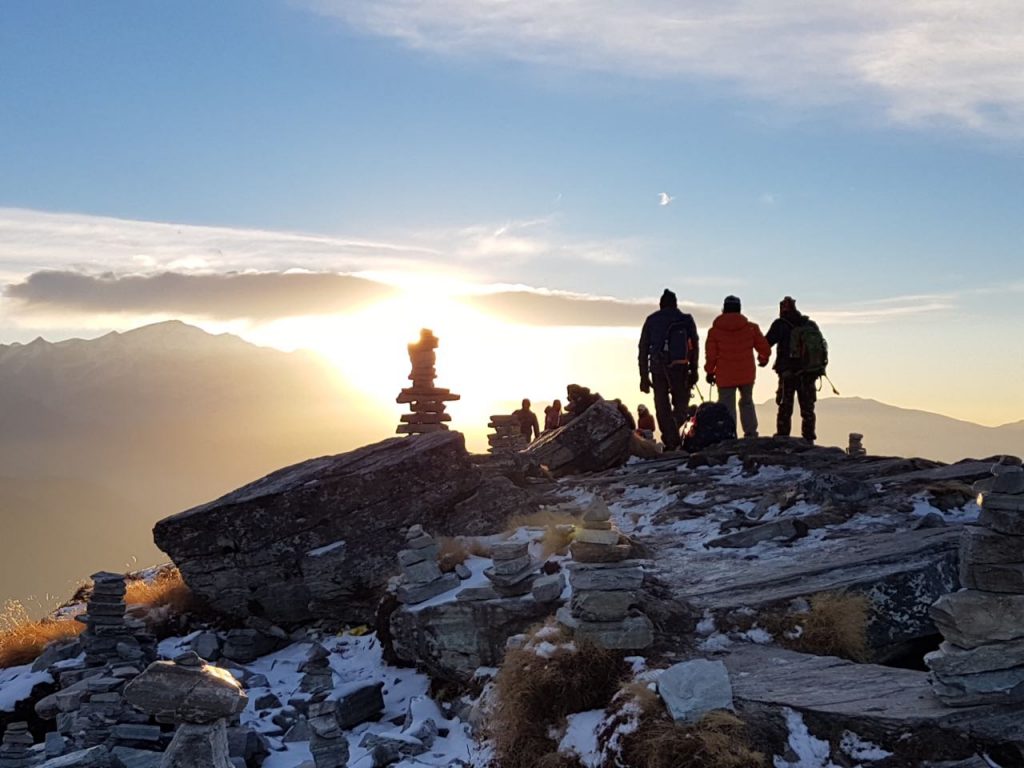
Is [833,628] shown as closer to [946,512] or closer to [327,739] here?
[946,512]

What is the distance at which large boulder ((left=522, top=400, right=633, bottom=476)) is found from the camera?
2325 centimetres

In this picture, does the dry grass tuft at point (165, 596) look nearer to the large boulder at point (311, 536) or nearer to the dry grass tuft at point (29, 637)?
the large boulder at point (311, 536)

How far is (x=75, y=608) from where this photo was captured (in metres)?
21.5

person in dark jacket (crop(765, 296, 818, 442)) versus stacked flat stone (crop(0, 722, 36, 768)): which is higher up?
person in dark jacket (crop(765, 296, 818, 442))

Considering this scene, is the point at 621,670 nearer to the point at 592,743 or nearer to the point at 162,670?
the point at 592,743

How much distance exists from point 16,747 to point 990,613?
14.4 m

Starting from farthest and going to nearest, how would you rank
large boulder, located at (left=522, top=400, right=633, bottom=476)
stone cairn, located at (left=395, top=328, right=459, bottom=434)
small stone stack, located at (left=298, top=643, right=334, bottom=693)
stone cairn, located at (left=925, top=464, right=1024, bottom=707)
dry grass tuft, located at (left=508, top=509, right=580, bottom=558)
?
stone cairn, located at (left=395, top=328, right=459, bottom=434), large boulder, located at (left=522, top=400, right=633, bottom=476), small stone stack, located at (left=298, top=643, right=334, bottom=693), dry grass tuft, located at (left=508, top=509, right=580, bottom=558), stone cairn, located at (left=925, top=464, right=1024, bottom=707)

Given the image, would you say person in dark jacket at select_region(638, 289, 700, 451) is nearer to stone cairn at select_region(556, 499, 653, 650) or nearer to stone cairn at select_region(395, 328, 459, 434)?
stone cairn at select_region(395, 328, 459, 434)

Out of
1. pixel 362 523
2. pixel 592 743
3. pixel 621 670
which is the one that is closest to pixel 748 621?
pixel 621 670

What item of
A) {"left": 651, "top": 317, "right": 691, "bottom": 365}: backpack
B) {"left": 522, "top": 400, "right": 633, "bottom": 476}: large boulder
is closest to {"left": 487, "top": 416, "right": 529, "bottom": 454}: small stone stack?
{"left": 522, "top": 400, "right": 633, "bottom": 476}: large boulder

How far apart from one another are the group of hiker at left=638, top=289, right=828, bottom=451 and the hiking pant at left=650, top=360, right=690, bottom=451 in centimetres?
2

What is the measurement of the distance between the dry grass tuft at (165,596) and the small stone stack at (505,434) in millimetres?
17708

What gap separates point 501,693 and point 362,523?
26.1 feet

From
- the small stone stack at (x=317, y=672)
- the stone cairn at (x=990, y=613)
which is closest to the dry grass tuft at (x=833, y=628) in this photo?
the stone cairn at (x=990, y=613)
